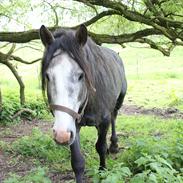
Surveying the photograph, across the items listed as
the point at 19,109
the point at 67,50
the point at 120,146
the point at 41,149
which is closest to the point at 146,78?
the point at 19,109

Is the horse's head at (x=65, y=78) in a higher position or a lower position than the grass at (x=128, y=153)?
higher

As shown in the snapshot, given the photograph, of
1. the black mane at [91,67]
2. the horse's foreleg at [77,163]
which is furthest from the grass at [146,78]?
the horse's foreleg at [77,163]

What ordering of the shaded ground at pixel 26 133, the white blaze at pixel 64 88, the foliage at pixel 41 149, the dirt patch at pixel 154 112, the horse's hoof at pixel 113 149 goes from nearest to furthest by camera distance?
the white blaze at pixel 64 88 → the shaded ground at pixel 26 133 → the foliage at pixel 41 149 → the horse's hoof at pixel 113 149 → the dirt patch at pixel 154 112

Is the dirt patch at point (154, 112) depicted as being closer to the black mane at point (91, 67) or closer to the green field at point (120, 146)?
the green field at point (120, 146)

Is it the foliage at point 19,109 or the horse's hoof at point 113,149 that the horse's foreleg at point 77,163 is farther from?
the foliage at point 19,109

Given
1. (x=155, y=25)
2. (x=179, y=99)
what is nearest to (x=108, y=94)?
(x=155, y=25)

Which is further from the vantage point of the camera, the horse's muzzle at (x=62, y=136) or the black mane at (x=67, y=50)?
the black mane at (x=67, y=50)

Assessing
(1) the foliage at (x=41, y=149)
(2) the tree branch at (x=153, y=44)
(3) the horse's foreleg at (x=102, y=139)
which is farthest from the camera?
(2) the tree branch at (x=153, y=44)

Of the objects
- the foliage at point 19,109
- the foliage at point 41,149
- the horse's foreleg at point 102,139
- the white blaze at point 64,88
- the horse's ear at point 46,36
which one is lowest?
the foliage at point 19,109

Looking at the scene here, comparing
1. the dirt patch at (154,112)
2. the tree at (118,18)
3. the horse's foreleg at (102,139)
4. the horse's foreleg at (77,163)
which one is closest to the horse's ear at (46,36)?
the horse's foreleg at (77,163)

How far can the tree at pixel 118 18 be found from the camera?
6680mm

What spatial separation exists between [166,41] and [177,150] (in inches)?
164

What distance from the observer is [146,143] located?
16.3 ft

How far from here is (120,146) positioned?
6961 millimetres
